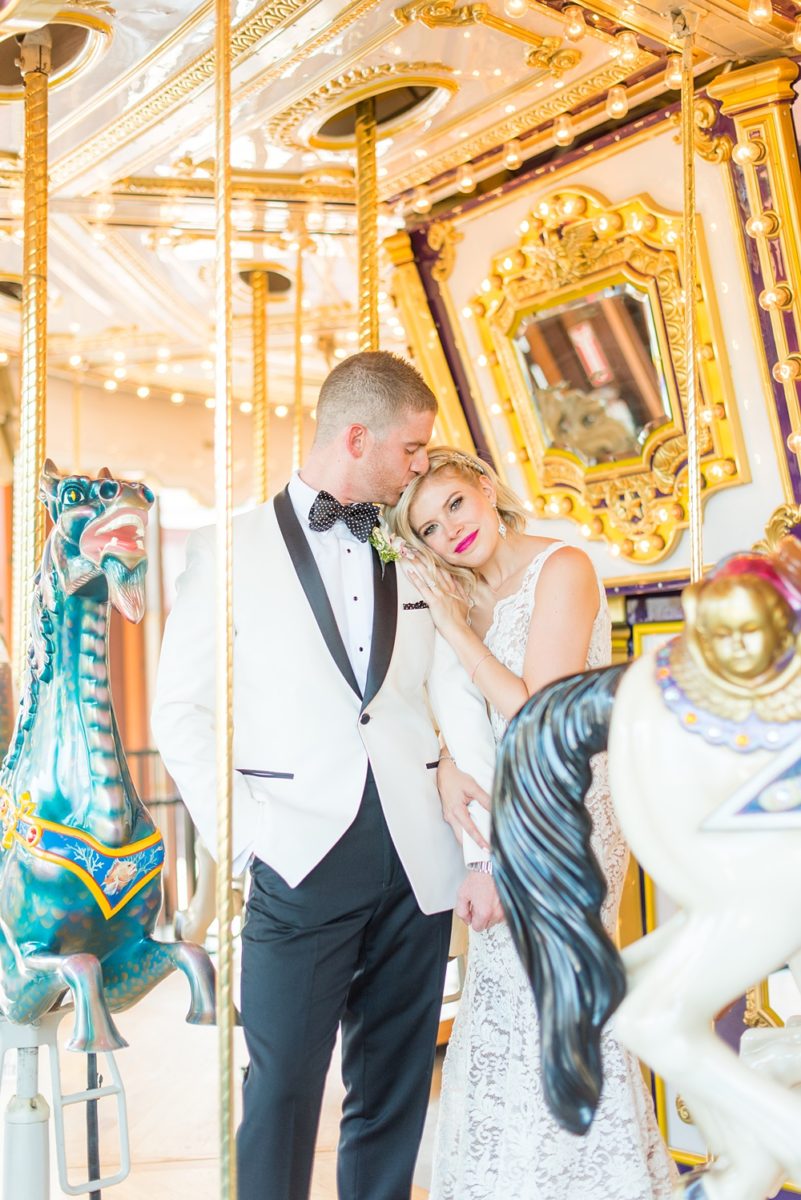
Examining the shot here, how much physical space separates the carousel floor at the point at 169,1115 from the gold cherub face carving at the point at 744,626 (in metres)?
2.43

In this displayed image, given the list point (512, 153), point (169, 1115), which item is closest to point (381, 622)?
point (512, 153)

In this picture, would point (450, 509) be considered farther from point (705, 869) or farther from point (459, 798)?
point (705, 869)

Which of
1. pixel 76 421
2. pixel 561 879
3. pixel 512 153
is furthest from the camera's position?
pixel 76 421

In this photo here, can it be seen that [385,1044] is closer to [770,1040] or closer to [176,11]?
[770,1040]

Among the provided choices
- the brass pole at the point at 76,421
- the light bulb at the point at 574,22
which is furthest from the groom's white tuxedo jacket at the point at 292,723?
the brass pole at the point at 76,421

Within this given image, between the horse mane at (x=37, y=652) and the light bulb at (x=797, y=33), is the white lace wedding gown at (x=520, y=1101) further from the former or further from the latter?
the light bulb at (x=797, y=33)

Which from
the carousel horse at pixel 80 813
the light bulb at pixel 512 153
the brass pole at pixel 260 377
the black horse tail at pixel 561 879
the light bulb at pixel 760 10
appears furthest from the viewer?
the brass pole at pixel 260 377

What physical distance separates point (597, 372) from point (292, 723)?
1856 mm

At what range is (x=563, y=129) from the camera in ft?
10.4

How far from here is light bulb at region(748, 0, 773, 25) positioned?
2.53m

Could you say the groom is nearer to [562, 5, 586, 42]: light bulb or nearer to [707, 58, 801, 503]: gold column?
[562, 5, 586, 42]: light bulb

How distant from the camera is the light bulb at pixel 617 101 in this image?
3.00m

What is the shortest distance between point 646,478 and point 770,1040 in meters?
2.27

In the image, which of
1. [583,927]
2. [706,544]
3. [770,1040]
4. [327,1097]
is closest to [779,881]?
[583,927]
